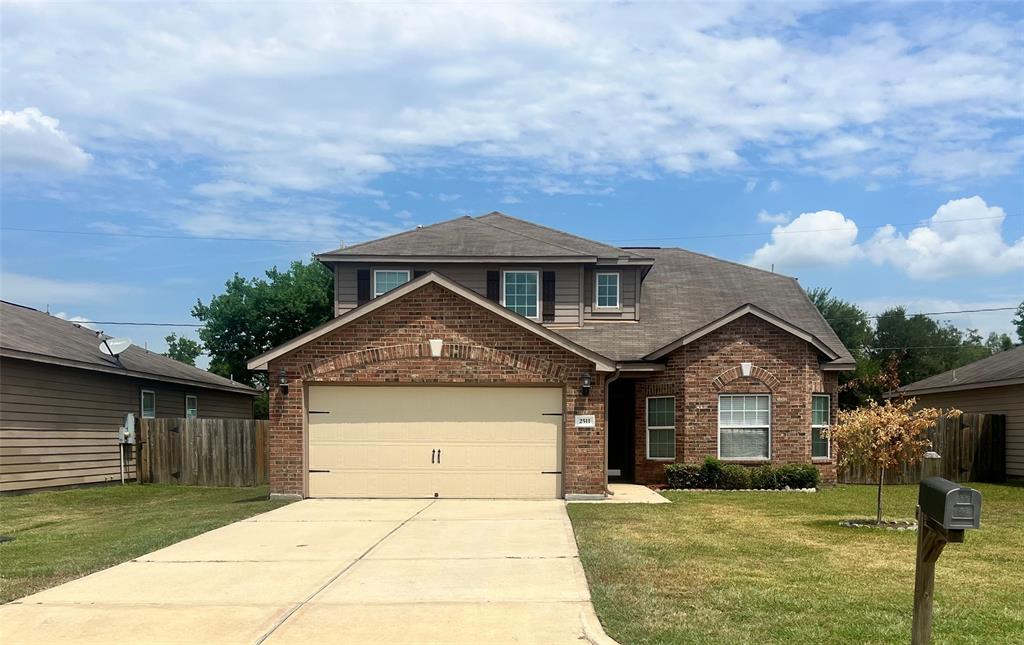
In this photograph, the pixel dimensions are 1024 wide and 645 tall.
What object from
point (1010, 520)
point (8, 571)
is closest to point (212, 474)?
point (8, 571)

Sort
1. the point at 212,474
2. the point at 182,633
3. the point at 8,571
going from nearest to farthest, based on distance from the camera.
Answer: the point at 182,633, the point at 8,571, the point at 212,474

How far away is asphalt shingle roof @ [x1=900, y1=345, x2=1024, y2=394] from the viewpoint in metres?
23.1

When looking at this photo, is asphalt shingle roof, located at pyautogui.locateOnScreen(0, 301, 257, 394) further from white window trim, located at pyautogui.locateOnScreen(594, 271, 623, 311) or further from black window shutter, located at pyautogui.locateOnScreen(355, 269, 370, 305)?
white window trim, located at pyautogui.locateOnScreen(594, 271, 623, 311)

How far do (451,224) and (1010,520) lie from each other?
1594 centimetres

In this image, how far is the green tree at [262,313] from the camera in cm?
4388

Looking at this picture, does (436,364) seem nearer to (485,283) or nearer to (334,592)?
(485,283)

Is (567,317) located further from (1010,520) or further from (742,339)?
(1010,520)

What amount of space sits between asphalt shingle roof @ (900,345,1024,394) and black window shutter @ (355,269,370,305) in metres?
16.7

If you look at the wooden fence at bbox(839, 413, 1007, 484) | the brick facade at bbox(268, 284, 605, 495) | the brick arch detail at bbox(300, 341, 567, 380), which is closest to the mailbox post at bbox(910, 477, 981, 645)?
the brick facade at bbox(268, 284, 605, 495)

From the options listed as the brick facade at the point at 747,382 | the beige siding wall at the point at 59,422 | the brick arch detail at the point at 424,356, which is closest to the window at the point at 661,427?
the brick facade at the point at 747,382

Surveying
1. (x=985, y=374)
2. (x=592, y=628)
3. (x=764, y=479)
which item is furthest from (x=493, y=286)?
(x=592, y=628)

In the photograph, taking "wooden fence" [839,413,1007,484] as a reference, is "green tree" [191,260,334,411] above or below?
above

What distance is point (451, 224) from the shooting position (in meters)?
25.0

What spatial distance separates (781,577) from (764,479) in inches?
398
